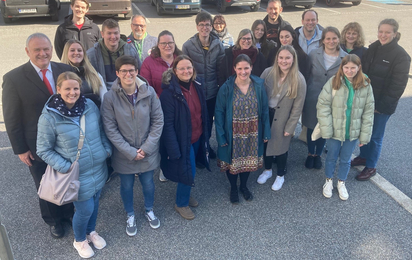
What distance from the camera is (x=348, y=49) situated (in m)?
4.53

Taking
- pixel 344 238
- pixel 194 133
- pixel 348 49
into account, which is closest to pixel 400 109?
pixel 348 49

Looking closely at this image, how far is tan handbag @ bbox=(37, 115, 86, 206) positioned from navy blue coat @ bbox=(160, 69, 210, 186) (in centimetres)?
84

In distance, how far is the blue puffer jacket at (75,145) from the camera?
281 cm

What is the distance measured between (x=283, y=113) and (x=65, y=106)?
241cm

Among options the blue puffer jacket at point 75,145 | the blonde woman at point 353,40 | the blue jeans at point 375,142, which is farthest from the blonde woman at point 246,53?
the blue puffer jacket at point 75,145

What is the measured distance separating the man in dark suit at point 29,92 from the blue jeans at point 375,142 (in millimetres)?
3723

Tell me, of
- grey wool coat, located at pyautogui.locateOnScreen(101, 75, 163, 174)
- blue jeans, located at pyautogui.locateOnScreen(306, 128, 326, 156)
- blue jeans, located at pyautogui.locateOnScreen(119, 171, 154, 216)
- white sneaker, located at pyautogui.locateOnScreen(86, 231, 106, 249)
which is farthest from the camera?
blue jeans, located at pyautogui.locateOnScreen(306, 128, 326, 156)

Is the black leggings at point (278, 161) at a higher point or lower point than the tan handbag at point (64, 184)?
lower

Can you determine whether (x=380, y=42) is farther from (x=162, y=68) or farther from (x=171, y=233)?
(x=171, y=233)

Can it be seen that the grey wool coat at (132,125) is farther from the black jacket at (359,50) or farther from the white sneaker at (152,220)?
the black jacket at (359,50)

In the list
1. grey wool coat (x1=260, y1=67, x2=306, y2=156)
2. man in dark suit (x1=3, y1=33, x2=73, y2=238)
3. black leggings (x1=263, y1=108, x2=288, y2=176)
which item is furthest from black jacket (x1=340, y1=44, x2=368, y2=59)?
man in dark suit (x1=3, y1=33, x2=73, y2=238)

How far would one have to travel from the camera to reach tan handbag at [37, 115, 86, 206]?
2.90m

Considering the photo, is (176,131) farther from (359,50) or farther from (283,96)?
(359,50)

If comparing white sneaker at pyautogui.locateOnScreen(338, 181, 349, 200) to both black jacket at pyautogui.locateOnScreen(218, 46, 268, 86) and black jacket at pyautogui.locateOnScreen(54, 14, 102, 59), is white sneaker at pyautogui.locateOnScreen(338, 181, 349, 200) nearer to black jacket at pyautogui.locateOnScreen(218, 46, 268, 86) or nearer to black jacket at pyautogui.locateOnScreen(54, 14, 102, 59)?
black jacket at pyautogui.locateOnScreen(218, 46, 268, 86)
